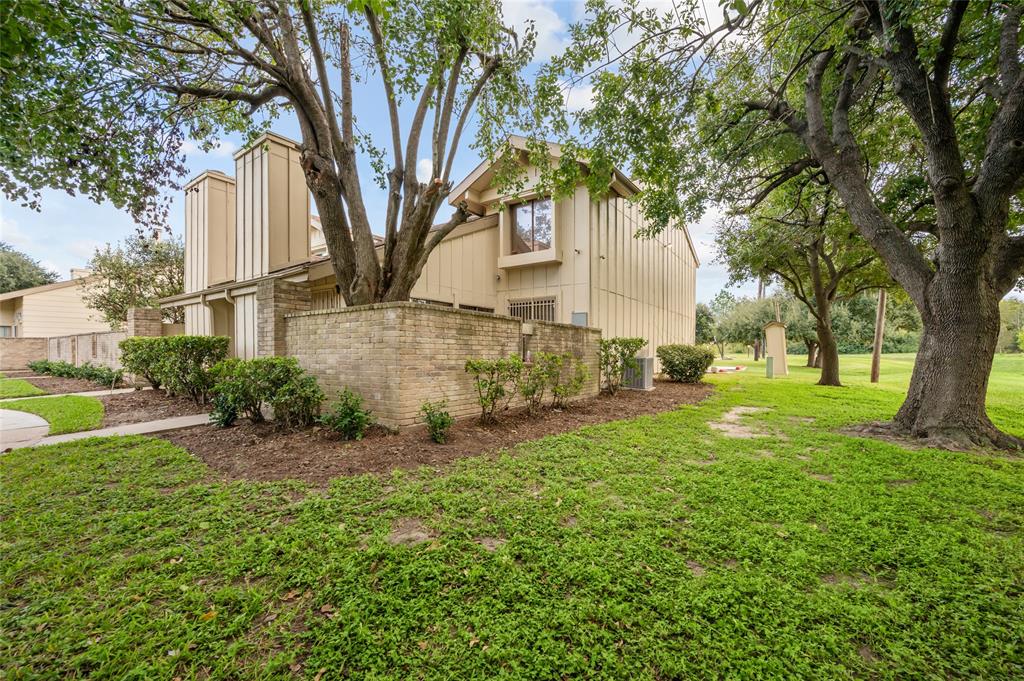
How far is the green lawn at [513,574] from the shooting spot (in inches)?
68.9

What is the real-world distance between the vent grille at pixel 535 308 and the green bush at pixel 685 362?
531cm

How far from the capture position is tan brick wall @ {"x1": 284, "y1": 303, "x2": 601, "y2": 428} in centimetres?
527

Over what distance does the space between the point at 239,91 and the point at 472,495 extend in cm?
816

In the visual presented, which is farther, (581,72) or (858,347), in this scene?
(858,347)

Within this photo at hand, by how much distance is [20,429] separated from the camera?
18.4 feet

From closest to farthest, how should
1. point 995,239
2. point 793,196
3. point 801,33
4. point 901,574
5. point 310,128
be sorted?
point 901,574
point 801,33
point 995,239
point 310,128
point 793,196

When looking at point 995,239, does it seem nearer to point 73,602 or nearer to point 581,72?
point 581,72

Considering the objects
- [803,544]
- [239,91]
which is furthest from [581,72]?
[803,544]

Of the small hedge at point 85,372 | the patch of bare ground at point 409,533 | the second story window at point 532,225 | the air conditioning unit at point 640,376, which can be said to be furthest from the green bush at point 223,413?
the air conditioning unit at point 640,376

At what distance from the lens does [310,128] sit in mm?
6422

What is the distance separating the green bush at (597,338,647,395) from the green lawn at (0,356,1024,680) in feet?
19.7

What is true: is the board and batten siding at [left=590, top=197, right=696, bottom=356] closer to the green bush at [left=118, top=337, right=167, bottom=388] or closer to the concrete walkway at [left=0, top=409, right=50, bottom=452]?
the green bush at [left=118, top=337, right=167, bottom=388]

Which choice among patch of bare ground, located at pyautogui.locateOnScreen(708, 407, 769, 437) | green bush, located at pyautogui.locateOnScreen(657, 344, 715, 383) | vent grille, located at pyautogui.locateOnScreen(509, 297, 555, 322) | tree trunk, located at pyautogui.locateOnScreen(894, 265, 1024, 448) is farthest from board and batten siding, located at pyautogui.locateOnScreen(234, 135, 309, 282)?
tree trunk, located at pyautogui.locateOnScreen(894, 265, 1024, 448)

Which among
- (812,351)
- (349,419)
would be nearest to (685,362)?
(349,419)
